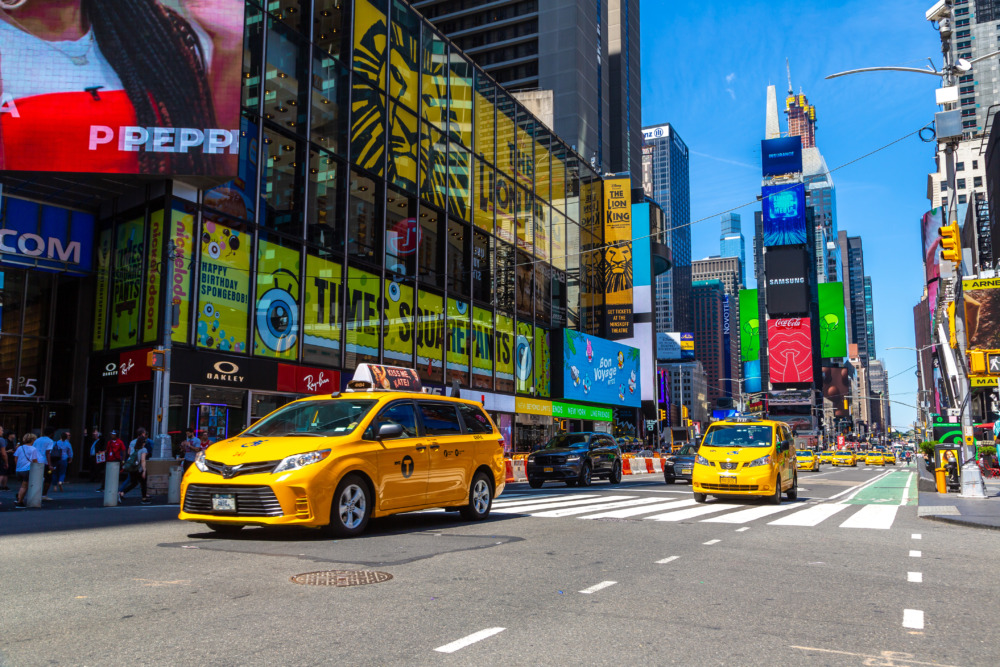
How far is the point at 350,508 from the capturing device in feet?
30.3

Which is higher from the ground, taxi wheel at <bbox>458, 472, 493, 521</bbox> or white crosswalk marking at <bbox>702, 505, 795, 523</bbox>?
taxi wheel at <bbox>458, 472, 493, 521</bbox>

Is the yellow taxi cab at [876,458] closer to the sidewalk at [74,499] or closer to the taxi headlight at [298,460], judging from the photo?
the sidewalk at [74,499]

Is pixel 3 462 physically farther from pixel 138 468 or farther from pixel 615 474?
pixel 615 474

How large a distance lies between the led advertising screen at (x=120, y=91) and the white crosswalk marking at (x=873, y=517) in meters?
19.4

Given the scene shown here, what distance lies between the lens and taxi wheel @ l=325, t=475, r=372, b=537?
8.99 m

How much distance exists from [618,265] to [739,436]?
38.7 metres

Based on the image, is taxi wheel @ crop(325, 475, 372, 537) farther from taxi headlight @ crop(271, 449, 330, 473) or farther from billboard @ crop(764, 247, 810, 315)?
billboard @ crop(764, 247, 810, 315)

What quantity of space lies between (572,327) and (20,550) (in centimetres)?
4399

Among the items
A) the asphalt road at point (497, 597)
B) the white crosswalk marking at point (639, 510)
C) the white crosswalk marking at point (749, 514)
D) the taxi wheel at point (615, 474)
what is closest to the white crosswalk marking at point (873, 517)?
the white crosswalk marking at point (749, 514)

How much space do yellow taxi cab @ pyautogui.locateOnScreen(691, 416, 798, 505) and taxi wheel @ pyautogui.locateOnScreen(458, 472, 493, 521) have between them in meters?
6.23

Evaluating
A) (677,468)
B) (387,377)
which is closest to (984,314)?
(677,468)

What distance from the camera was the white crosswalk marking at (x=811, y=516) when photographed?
12820mm

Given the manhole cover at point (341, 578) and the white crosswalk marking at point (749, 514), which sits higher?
the manhole cover at point (341, 578)

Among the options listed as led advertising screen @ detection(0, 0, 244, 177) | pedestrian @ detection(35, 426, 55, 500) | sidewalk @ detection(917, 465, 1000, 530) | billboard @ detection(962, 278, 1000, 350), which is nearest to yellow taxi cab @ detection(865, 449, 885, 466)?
billboard @ detection(962, 278, 1000, 350)
